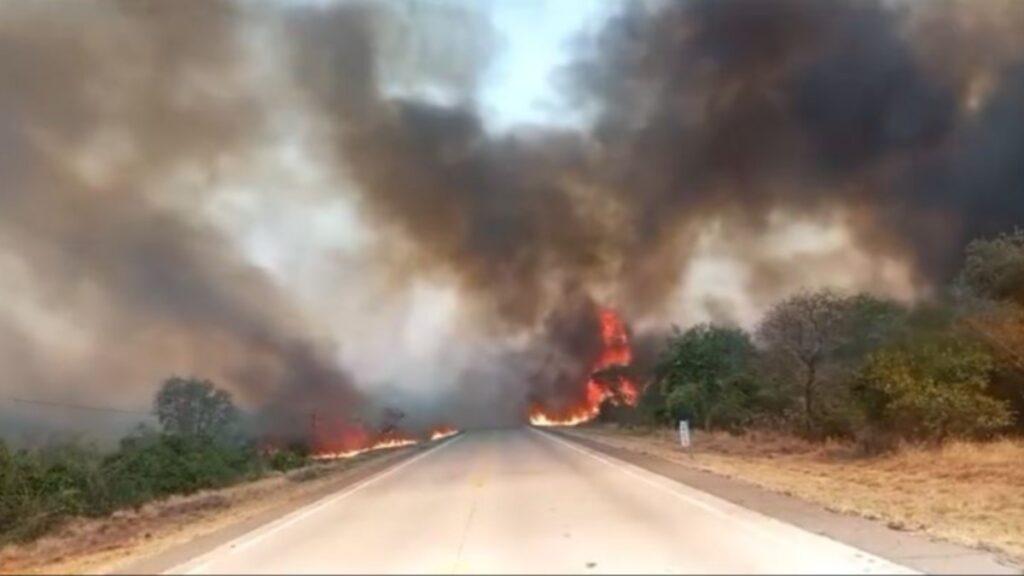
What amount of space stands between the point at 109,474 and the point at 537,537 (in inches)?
1368

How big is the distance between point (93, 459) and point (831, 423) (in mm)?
34126

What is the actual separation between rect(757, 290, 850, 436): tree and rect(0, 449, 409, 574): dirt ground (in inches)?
853

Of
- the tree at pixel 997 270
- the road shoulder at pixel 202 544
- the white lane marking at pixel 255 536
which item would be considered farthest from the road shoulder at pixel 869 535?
the tree at pixel 997 270

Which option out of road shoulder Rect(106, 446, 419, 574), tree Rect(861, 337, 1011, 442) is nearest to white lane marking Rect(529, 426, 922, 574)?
road shoulder Rect(106, 446, 419, 574)

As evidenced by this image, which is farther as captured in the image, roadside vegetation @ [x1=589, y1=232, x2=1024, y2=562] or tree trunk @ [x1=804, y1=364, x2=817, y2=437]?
tree trunk @ [x1=804, y1=364, x2=817, y2=437]

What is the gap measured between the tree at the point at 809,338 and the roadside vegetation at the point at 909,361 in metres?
0.05

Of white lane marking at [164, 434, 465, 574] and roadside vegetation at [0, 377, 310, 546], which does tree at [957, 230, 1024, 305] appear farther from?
roadside vegetation at [0, 377, 310, 546]

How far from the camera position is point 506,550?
11.5 meters

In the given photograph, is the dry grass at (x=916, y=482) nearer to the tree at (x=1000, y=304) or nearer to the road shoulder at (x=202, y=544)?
the tree at (x=1000, y=304)

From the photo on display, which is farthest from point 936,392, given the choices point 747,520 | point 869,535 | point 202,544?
point 202,544

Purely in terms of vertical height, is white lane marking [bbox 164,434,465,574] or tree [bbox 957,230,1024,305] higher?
tree [bbox 957,230,1024,305]

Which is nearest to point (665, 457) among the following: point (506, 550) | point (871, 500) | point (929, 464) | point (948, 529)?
point (929, 464)

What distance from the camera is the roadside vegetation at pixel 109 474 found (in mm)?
35750

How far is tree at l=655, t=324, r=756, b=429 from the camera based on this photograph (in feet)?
179
